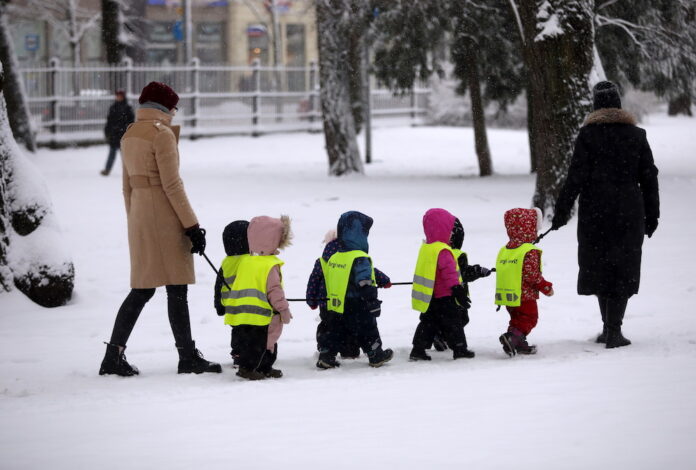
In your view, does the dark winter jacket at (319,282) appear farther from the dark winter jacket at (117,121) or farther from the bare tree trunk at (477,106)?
the dark winter jacket at (117,121)

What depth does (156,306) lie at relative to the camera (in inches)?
377

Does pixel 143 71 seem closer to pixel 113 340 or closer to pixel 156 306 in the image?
pixel 156 306

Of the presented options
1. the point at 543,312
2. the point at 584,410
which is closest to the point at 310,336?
the point at 543,312

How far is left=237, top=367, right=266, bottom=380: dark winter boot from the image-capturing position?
657 centimetres

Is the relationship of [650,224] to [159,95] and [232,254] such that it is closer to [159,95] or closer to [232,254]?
[232,254]

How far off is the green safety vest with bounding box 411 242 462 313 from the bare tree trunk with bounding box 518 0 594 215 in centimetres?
652

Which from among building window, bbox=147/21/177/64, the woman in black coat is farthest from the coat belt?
building window, bbox=147/21/177/64

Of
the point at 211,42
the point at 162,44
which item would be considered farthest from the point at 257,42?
the point at 162,44

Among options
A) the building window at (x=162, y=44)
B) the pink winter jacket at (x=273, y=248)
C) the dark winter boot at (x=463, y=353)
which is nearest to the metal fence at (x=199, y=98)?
the building window at (x=162, y=44)

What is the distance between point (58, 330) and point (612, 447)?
5.12m

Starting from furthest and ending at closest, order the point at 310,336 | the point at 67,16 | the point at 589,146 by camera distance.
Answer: the point at 67,16 < the point at 310,336 < the point at 589,146

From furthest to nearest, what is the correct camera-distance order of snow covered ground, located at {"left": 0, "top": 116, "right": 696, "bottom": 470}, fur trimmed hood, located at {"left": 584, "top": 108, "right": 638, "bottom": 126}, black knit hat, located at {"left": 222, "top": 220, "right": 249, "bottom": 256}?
fur trimmed hood, located at {"left": 584, "top": 108, "right": 638, "bottom": 126} < black knit hat, located at {"left": 222, "top": 220, "right": 249, "bottom": 256} < snow covered ground, located at {"left": 0, "top": 116, "right": 696, "bottom": 470}

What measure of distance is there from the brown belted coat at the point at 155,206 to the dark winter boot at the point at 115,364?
16.7 inches

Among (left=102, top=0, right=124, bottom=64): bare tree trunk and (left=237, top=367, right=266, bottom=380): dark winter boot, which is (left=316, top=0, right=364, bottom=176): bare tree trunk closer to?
(left=102, top=0, right=124, bottom=64): bare tree trunk
